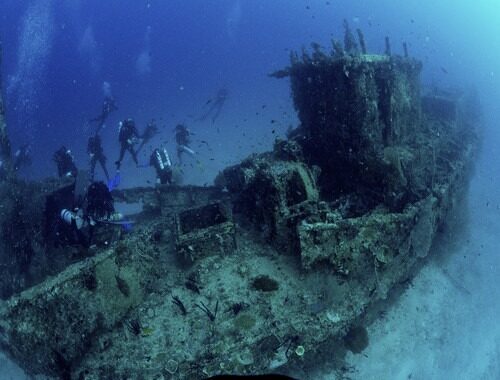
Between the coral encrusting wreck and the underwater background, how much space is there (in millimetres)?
1397

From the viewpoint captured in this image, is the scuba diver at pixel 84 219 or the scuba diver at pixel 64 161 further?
the scuba diver at pixel 64 161

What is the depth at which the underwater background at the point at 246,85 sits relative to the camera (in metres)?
7.29

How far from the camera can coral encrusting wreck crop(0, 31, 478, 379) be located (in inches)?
200

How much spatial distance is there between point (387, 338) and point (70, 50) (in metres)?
151

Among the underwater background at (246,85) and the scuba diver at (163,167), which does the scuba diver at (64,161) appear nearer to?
the scuba diver at (163,167)

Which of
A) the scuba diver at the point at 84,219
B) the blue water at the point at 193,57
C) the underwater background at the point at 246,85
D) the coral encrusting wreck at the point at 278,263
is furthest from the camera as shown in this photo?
the blue water at the point at 193,57

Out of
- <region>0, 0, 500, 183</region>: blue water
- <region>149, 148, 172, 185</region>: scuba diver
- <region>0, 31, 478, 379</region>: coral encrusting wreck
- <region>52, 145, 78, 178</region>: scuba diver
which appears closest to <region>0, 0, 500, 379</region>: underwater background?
<region>0, 0, 500, 183</region>: blue water

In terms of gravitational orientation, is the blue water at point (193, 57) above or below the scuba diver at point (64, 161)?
below

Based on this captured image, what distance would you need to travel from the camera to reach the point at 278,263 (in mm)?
6707

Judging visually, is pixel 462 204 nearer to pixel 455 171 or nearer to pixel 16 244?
pixel 455 171

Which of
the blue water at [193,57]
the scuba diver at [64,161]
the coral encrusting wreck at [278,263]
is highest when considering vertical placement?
the coral encrusting wreck at [278,263]

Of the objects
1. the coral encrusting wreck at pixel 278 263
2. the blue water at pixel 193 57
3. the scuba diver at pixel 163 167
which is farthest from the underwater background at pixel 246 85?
the scuba diver at pixel 163 167

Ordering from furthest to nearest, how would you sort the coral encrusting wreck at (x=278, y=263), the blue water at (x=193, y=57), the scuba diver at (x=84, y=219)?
the blue water at (x=193, y=57)
the scuba diver at (x=84, y=219)
the coral encrusting wreck at (x=278, y=263)

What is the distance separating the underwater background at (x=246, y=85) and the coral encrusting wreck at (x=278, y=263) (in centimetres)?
140
